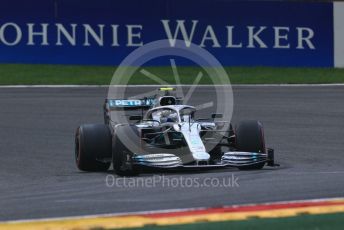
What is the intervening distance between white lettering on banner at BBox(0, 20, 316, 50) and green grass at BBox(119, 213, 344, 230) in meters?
19.3

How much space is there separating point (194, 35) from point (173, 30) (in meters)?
0.58

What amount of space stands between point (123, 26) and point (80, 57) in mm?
1422

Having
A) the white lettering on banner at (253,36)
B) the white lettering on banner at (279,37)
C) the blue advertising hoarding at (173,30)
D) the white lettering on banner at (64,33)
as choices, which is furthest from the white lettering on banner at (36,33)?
the white lettering on banner at (279,37)

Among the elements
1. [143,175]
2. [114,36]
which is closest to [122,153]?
[143,175]

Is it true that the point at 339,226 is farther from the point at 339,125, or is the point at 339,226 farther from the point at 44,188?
the point at 339,125

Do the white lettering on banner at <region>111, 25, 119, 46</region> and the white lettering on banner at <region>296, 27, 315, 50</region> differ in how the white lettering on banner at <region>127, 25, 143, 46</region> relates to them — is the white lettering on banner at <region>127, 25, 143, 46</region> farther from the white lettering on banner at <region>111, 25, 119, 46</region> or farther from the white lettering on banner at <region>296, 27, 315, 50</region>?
the white lettering on banner at <region>296, 27, 315, 50</region>

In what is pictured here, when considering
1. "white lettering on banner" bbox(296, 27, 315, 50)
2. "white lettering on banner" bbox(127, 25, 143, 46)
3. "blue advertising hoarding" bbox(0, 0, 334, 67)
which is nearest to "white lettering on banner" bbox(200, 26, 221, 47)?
"blue advertising hoarding" bbox(0, 0, 334, 67)

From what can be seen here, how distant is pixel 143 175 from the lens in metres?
11.7

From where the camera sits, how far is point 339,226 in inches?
299

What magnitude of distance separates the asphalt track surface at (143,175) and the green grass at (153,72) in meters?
1.40

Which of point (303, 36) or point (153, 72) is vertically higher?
point (303, 36)

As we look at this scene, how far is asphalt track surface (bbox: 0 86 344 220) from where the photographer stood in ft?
29.7
